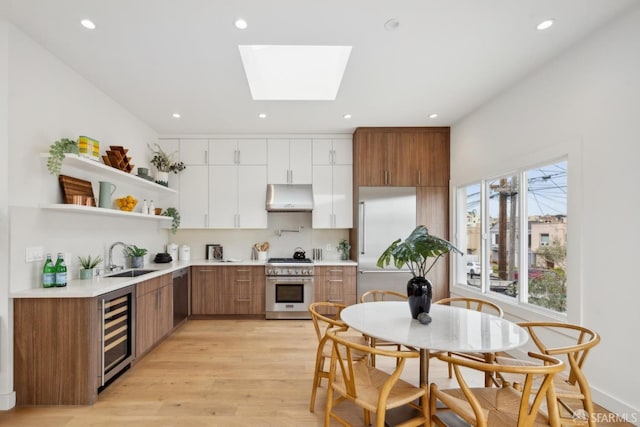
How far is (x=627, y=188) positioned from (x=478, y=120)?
1.94m

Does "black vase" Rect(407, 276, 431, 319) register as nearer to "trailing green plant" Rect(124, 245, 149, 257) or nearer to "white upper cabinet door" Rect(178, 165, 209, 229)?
"trailing green plant" Rect(124, 245, 149, 257)

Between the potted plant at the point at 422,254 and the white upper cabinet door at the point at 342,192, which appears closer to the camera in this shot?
the potted plant at the point at 422,254

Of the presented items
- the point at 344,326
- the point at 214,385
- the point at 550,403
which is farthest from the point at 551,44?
the point at 214,385

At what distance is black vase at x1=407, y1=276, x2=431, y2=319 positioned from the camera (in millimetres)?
2064

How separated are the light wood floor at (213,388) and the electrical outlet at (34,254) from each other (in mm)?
1101

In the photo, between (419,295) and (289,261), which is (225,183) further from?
(419,295)

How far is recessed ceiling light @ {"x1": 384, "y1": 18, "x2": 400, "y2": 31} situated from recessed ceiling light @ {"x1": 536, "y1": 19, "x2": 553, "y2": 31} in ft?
3.40

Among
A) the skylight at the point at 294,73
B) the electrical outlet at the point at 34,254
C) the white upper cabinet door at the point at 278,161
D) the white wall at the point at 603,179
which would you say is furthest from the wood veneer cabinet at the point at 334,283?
the electrical outlet at the point at 34,254

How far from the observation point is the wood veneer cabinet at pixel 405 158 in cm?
446

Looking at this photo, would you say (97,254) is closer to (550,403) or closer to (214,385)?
(214,385)

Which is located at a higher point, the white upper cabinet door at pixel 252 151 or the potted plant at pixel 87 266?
the white upper cabinet door at pixel 252 151

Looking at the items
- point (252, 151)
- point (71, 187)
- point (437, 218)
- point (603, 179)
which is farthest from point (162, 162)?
point (603, 179)

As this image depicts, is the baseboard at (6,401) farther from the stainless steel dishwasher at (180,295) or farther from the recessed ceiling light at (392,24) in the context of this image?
the recessed ceiling light at (392,24)

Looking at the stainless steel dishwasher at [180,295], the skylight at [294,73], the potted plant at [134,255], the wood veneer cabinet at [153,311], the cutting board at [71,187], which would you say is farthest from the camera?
the stainless steel dishwasher at [180,295]
